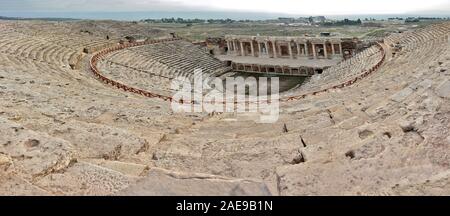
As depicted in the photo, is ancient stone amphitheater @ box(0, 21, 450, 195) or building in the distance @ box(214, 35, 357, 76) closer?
ancient stone amphitheater @ box(0, 21, 450, 195)

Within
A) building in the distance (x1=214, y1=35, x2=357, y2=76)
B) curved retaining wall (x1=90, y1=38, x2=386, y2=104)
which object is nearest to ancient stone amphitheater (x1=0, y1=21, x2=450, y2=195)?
curved retaining wall (x1=90, y1=38, x2=386, y2=104)

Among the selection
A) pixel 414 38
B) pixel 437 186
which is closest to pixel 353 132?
pixel 437 186

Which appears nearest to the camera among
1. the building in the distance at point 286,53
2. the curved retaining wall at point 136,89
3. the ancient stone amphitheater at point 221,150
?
the ancient stone amphitheater at point 221,150

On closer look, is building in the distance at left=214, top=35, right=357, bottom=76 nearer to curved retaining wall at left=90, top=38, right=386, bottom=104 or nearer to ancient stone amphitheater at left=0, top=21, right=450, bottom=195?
curved retaining wall at left=90, top=38, right=386, bottom=104

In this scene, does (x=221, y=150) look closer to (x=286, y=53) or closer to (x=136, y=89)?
(x=136, y=89)

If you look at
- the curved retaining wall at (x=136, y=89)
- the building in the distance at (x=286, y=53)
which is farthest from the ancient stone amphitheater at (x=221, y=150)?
the building in the distance at (x=286, y=53)

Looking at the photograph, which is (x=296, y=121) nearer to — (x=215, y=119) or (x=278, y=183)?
(x=215, y=119)

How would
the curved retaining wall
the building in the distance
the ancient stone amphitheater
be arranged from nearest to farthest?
the ancient stone amphitheater < the curved retaining wall < the building in the distance

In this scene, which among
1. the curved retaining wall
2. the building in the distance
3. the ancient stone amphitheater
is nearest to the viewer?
the ancient stone amphitheater

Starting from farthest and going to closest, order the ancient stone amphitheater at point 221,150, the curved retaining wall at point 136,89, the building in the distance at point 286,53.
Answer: the building in the distance at point 286,53 → the curved retaining wall at point 136,89 → the ancient stone amphitheater at point 221,150

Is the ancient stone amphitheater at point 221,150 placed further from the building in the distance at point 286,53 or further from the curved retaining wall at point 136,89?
the building in the distance at point 286,53

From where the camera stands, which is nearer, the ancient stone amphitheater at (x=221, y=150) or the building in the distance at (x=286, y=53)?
the ancient stone amphitheater at (x=221, y=150)

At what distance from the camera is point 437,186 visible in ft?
15.9

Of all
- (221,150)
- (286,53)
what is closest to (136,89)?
(221,150)
